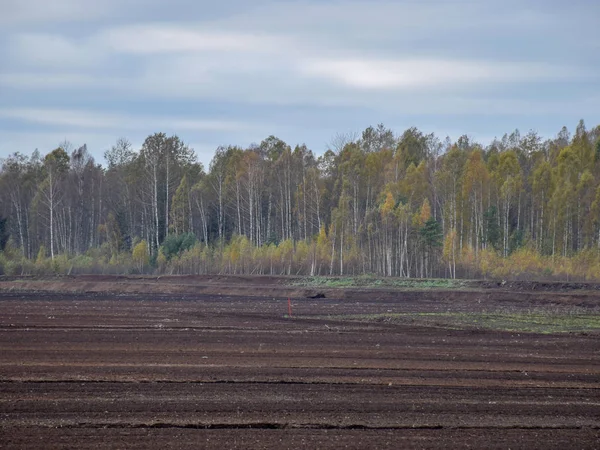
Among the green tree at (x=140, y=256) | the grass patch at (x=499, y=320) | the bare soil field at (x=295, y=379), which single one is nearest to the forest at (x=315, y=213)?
the green tree at (x=140, y=256)

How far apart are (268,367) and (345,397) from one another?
13.6 ft

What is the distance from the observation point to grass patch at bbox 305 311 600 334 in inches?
1225

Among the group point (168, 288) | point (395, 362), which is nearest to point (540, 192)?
point (168, 288)

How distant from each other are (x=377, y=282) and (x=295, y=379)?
4073cm

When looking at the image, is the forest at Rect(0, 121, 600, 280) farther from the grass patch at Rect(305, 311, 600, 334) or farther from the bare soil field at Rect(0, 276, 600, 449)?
the bare soil field at Rect(0, 276, 600, 449)

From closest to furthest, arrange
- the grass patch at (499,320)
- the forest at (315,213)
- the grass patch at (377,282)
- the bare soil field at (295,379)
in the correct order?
1. the bare soil field at (295,379)
2. the grass patch at (499,320)
3. the grass patch at (377,282)
4. the forest at (315,213)

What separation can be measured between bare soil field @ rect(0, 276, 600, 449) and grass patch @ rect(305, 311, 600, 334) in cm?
9

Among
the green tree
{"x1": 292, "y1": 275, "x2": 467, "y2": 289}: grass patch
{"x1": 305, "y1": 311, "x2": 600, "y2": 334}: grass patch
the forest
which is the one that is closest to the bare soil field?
{"x1": 305, "y1": 311, "x2": 600, "y2": 334}: grass patch

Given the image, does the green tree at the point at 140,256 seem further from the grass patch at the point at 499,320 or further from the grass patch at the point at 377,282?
the grass patch at the point at 499,320

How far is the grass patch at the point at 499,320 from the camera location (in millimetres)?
31109

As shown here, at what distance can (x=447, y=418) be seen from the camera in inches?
574

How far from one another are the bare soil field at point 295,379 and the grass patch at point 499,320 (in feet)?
0.29

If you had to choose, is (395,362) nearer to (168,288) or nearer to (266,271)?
(168,288)

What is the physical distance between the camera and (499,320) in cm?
3438
